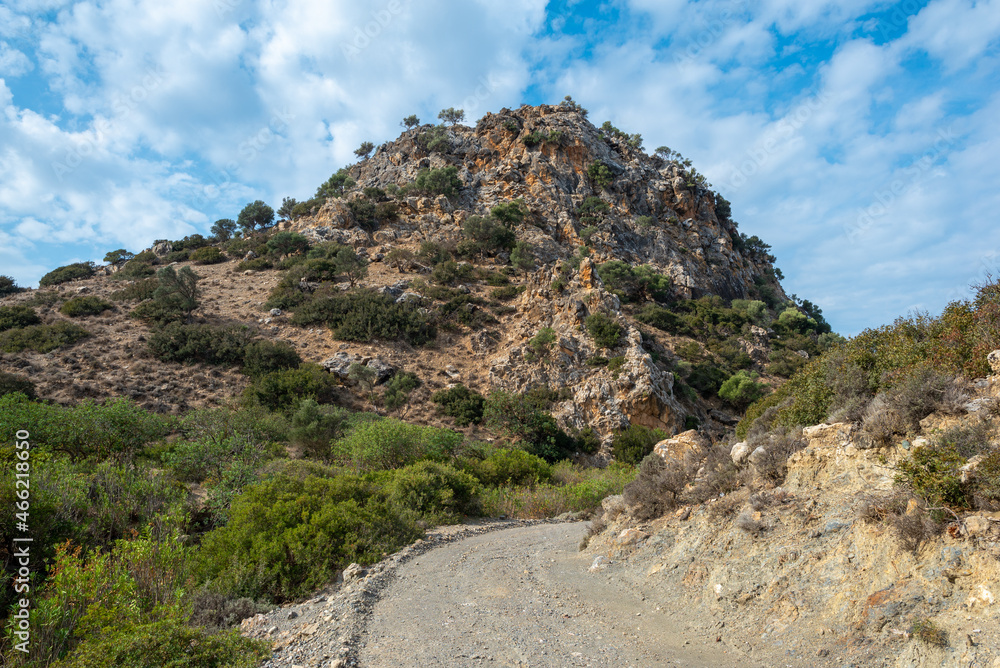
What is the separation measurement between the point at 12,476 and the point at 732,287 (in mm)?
53062

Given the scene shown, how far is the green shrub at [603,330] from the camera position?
90.4 ft

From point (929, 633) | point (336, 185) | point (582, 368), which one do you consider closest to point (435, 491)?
point (929, 633)

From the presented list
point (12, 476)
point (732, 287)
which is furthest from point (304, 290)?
point (732, 287)

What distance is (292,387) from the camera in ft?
79.2

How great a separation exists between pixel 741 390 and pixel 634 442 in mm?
10002

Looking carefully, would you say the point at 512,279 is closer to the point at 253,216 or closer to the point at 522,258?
the point at 522,258

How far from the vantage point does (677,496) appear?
24.7ft

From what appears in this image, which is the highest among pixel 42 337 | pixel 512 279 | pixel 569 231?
pixel 569 231

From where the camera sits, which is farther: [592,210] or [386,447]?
[592,210]

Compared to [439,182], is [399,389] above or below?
below

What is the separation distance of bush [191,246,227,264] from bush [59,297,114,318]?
1289cm

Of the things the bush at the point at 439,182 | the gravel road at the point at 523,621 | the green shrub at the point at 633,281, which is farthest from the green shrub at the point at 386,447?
the bush at the point at 439,182

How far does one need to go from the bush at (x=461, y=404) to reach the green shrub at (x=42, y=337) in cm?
1888

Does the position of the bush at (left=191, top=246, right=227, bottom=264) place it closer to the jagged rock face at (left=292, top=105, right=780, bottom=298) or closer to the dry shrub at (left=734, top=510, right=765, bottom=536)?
the jagged rock face at (left=292, top=105, right=780, bottom=298)
